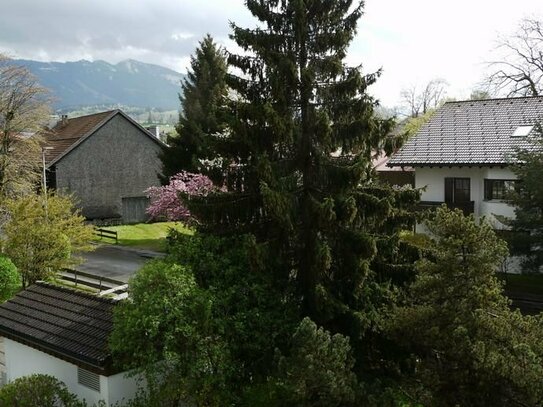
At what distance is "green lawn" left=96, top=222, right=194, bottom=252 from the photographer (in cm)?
3778

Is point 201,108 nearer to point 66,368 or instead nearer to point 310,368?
point 66,368

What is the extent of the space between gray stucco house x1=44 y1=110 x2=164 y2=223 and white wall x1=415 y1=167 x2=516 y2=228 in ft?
92.3

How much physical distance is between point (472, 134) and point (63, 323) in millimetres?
20981

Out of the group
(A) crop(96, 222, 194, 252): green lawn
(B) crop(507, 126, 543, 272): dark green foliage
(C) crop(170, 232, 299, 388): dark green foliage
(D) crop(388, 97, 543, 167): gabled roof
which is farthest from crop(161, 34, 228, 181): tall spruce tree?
(C) crop(170, 232, 299, 388): dark green foliage

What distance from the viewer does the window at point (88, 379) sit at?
13016 millimetres

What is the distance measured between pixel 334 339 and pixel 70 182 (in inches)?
1516

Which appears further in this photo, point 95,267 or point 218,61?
point 218,61

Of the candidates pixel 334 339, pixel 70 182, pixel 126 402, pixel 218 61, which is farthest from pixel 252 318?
pixel 70 182

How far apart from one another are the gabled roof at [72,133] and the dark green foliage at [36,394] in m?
32.3

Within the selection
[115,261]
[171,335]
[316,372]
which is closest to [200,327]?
[171,335]

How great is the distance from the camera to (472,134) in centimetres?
2752

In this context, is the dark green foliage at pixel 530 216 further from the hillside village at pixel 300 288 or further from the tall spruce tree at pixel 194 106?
→ the tall spruce tree at pixel 194 106

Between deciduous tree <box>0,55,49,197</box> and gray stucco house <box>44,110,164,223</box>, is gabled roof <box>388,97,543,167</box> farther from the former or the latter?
gray stucco house <box>44,110,164,223</box>

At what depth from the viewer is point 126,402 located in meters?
12.8
